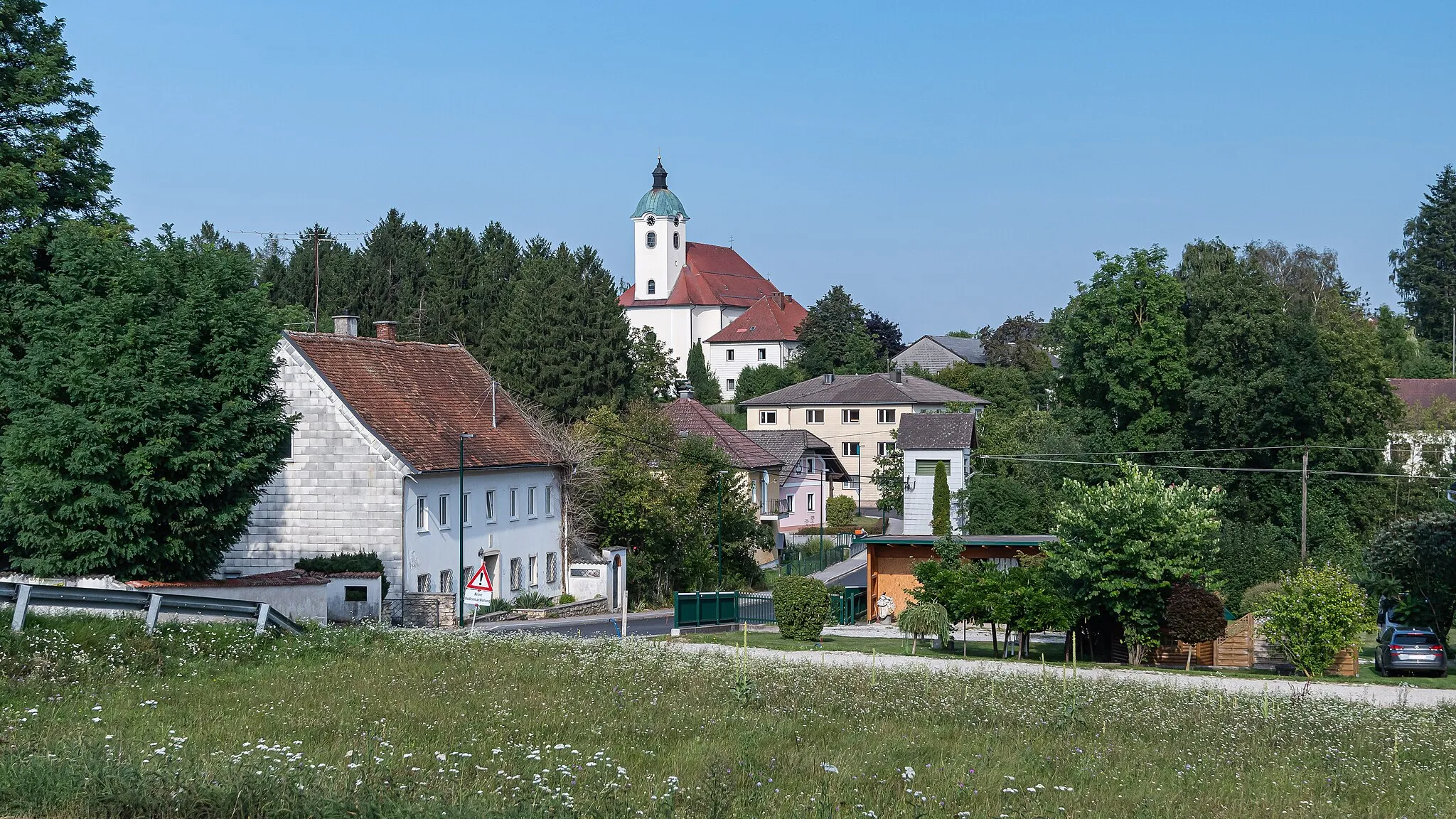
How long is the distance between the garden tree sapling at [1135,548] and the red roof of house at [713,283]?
374 feet

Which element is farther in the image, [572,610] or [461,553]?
[572,610]

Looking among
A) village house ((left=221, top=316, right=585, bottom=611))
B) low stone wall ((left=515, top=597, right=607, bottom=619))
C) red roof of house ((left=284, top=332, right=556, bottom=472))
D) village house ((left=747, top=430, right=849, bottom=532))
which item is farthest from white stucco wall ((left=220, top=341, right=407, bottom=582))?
village house ((left=747, top=430, right=849, bottom=532))

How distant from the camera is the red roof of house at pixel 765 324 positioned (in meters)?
137

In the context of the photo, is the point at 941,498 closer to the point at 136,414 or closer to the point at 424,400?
the point at 424,400

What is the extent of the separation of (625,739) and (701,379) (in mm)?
111968

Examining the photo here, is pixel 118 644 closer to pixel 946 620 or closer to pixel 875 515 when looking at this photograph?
pixel 946 620

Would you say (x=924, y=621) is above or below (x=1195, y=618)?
below

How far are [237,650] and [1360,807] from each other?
49.3 ft

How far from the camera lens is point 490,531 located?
4325 centimetres

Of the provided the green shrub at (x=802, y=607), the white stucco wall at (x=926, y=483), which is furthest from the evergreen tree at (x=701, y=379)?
the green shrub at (x=802, y=607)

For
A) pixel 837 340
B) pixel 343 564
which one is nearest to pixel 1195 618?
pixel 343 564

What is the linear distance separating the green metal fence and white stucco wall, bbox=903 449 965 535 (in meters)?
22.9

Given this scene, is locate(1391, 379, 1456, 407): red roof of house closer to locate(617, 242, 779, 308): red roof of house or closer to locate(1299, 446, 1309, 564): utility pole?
locate(1299, 446, 1309, 564): utility pole

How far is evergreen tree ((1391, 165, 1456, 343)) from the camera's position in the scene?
11769 cm
